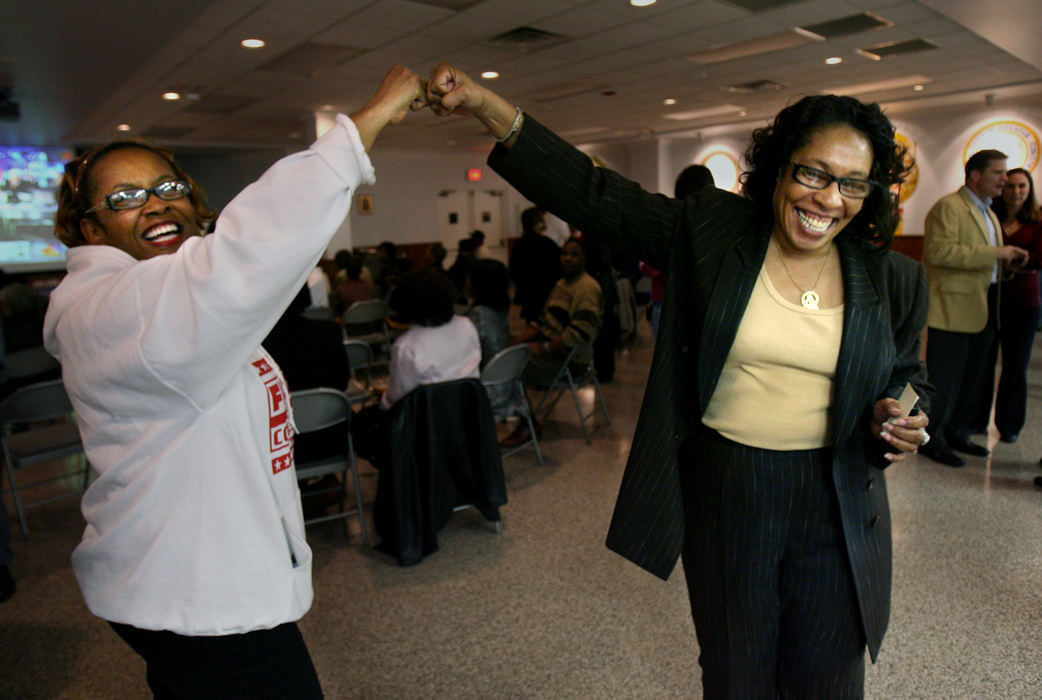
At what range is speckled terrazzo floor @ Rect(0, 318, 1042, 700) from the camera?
2.23 m

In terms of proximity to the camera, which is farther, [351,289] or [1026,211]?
[351,289]

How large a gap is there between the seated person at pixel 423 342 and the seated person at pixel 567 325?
3.74ft

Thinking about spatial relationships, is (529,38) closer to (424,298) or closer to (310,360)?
(424,298)

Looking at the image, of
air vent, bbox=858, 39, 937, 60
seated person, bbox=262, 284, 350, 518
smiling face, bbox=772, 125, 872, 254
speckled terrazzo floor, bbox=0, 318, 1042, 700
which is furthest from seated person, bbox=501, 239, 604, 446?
air vent, bbox=858, 39, 937, 60

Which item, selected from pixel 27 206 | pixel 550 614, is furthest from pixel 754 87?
pixel 27 206

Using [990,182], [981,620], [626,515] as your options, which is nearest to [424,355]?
[626,515]

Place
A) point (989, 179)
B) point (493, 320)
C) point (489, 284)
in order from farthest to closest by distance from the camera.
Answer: point (489, 284) → point (493, 320) → point (989, 179)

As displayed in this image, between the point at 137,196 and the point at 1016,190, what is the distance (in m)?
4.84

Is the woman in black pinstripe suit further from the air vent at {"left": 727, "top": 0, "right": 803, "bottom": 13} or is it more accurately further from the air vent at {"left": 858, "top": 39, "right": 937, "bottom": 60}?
the air vent at {"left": 858, "top": 39, "right": 937, "bottom": 60}

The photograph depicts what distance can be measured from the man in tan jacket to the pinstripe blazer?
290cm

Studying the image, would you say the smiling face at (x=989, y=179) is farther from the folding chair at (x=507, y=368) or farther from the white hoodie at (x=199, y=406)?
the white hoodie at (x=199, y=406)

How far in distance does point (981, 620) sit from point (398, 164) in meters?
13.6

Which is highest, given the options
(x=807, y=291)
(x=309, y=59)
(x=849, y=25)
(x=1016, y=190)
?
(x=309, y=59)

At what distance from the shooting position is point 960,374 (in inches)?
155
